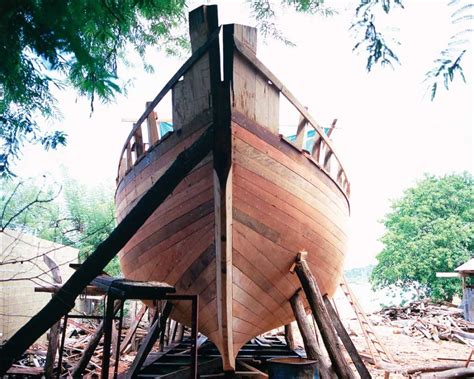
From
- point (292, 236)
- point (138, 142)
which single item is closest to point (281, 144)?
point (292, 236)

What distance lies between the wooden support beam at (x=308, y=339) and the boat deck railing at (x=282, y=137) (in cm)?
135

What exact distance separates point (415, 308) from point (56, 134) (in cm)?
1678

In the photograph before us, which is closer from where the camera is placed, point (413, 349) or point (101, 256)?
point (101, 256)

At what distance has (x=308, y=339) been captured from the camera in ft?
11.4

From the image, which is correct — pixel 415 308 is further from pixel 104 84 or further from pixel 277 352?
pixel 104 84

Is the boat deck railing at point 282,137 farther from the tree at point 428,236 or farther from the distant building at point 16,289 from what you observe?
the tree at point 428,236

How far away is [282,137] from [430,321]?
43.7 ft

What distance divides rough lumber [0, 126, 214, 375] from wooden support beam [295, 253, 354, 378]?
154cm

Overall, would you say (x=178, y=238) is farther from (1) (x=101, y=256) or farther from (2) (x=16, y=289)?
(2) (x=16, y=289)

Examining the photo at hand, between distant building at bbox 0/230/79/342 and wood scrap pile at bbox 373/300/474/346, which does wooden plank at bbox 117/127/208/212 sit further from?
wood scrap pile at bbox 373/300/474/346

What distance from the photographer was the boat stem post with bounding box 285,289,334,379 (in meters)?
3.28

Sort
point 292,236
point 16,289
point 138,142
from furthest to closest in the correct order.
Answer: point 16,289
point 138,142
point 292,236

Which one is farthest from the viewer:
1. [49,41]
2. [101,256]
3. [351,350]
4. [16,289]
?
[16,289]

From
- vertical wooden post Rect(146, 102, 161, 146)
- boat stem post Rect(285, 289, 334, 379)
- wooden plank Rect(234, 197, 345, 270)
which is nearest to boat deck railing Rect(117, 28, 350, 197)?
vertical wooden post Rect(146, 102, 161, 146)
